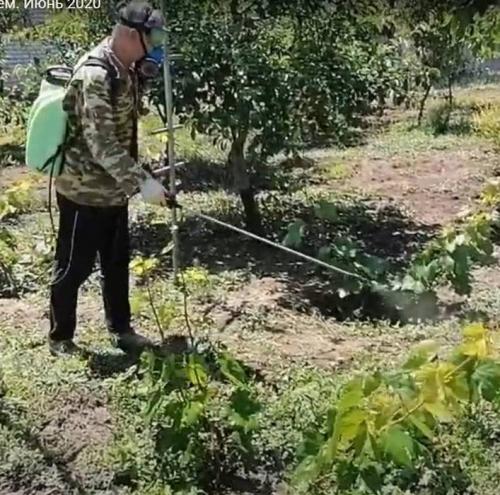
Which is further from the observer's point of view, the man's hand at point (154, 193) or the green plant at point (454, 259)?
the green plant at point (454, 259)

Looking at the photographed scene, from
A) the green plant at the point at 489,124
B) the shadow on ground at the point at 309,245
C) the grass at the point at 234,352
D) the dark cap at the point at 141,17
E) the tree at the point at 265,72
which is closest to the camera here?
the grass at the point at 234,352

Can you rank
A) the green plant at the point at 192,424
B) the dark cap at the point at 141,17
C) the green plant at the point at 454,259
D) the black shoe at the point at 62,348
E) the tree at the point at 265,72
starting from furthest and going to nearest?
the tree at the point at 265,72, the green plant at the point at 454,259, the black shoe at the point at 62,348, the dark cap at the point at 141,17, the green plant at the point at 192,424

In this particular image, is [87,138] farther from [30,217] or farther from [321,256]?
[30,217]

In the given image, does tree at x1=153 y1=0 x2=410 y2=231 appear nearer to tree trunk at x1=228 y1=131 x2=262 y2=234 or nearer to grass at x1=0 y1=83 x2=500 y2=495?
tree trunk at x1=228 y1=131 x2=262 y2=234

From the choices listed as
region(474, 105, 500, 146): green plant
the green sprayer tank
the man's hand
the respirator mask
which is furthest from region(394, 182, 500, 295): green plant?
region(474, 105, 500, 146): green plant

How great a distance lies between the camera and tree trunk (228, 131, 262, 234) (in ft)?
22.1

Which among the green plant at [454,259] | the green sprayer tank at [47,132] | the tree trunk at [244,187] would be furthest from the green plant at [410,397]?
the tree trunk at [244,187]

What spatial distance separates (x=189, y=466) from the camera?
3695 millimetres

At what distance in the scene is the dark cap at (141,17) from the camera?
4129 millimetres

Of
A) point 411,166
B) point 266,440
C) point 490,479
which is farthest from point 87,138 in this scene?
point 411,166

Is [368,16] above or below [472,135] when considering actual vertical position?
above

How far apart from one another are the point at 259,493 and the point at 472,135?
269 inches

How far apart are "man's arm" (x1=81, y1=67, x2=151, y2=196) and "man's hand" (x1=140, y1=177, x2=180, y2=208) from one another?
21 mm

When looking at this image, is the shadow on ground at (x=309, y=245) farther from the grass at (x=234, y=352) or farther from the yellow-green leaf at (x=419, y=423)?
the yellow-green leaf at (x=419, y=423)
